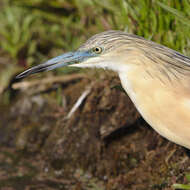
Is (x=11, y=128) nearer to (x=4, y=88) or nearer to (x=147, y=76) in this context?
(x=4, y=88)

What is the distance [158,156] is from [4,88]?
2117mm

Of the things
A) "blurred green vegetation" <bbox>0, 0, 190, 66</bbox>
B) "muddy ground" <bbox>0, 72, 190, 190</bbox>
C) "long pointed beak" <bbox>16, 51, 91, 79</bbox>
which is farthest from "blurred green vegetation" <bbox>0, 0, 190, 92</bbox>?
"long pointed beak" <bbox>16, 51, 91, 79</bbox>

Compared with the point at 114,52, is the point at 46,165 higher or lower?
lower

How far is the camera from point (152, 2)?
11.2 ft

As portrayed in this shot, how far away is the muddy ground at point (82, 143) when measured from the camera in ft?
11.0

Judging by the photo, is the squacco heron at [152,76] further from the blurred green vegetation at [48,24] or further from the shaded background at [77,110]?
the blurred green vegetation at [48,24]

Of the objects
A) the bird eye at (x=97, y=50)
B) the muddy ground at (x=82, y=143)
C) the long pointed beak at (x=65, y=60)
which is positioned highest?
the bird eye at (x=97, y=50)

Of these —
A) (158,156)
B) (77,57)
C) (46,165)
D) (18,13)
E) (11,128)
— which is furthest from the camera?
(18,13)

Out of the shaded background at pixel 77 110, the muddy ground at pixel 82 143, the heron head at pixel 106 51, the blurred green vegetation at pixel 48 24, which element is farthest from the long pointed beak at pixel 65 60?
the blurred green vegetation at pixel 48 24

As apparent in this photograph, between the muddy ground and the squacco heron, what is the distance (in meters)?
0.60

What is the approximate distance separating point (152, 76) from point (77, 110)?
64.9 inches

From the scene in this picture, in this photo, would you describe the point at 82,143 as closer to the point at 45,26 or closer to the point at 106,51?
the point at 106,51

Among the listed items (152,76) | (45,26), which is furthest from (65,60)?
(45,26)

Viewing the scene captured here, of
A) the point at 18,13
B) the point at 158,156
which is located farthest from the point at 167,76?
the point at 18,13
